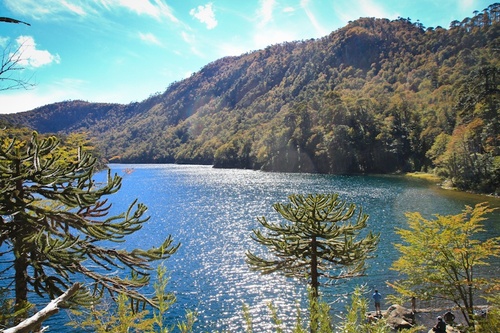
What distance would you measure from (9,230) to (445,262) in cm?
1429

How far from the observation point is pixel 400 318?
18734 mm

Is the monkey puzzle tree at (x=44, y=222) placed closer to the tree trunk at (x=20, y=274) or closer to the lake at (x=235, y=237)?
the tree trunk at (x=20, y=274)

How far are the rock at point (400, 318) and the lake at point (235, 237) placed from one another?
10.6ft

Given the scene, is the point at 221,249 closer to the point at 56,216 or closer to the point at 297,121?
the point at 56,216

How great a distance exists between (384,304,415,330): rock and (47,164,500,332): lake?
3.24 m

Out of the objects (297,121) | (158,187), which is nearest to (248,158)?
(297,121)

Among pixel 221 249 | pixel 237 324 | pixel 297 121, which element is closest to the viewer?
pixel 237 324

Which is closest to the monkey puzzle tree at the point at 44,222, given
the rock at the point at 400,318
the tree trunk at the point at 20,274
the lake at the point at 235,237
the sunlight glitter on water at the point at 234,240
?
the tree trunk at the point at 20,274

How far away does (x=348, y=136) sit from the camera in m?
111

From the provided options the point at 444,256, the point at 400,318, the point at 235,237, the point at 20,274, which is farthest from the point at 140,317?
the point at 235,237

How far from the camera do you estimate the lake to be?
22078mm

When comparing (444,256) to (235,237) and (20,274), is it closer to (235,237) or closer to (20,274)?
(20,274)

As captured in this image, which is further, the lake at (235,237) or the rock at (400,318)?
the lake at (235,237)

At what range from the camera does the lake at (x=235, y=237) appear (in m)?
22.1
